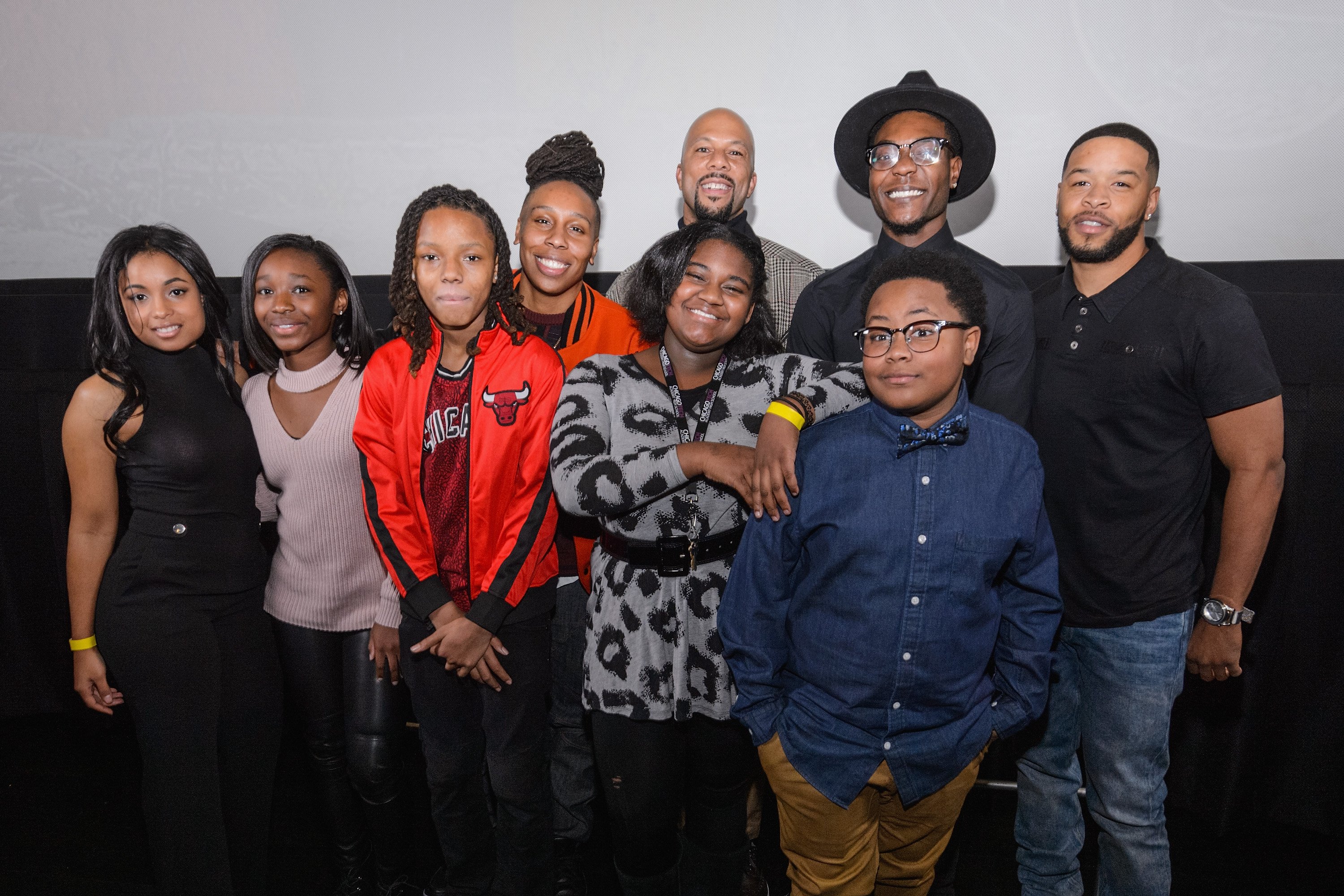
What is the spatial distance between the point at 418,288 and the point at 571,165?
68cm

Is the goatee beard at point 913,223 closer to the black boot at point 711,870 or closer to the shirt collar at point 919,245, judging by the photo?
the shirt collar at point 919,245

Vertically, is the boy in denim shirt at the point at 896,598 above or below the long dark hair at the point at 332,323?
below

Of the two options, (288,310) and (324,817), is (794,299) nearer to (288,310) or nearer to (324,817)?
(288,310)

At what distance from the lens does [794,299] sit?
2.39 metres

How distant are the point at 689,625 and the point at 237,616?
1.13 m

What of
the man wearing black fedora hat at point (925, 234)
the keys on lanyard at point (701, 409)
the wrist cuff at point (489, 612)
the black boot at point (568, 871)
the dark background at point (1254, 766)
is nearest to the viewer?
the keys on lanyard at point (701, 409)

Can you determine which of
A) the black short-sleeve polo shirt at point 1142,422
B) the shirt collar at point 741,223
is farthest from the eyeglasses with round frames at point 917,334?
Result: the shirt collar at point 741,223

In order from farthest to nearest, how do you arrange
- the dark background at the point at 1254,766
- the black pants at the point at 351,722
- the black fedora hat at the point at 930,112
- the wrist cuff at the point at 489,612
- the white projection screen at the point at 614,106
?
the white projection screen at the point at 614,106 < the dark background at the point at 1254,766 < the black fedora hat at the point at 930,112 < the black pants at the point at 351,722 < the wrist cuff at the point at 489,612

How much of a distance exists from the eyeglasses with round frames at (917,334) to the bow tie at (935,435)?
139mm

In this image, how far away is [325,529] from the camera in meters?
1.86

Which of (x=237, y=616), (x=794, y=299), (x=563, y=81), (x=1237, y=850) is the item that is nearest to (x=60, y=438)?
(x=237, y=616)

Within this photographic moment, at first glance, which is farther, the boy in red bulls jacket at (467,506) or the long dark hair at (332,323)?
the long dark hair at (332,323)

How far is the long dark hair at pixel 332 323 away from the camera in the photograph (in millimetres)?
1923

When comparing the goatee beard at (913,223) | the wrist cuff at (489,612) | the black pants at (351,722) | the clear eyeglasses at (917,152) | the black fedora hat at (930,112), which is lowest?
the black pants at (351,722)
